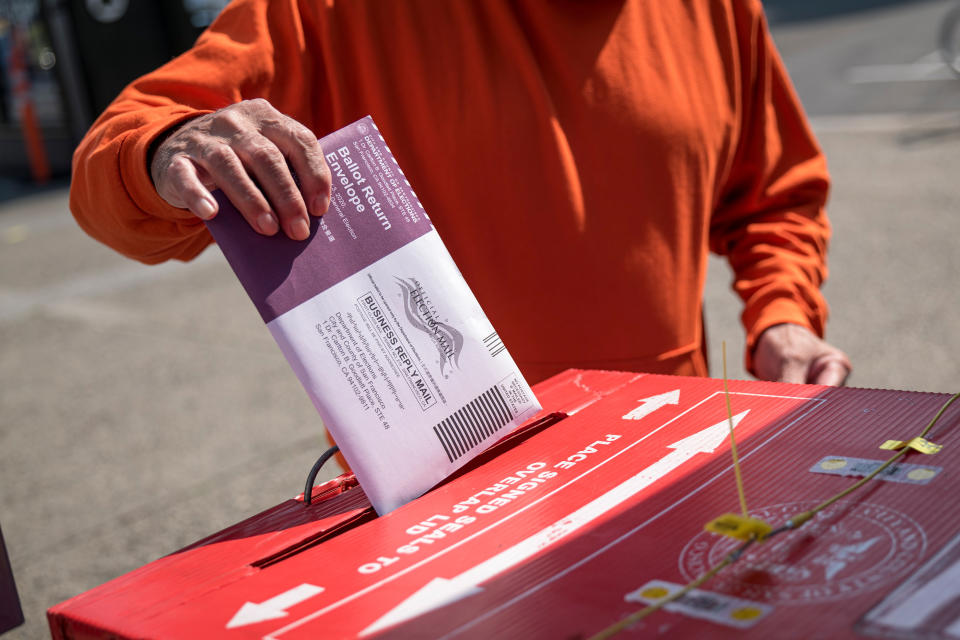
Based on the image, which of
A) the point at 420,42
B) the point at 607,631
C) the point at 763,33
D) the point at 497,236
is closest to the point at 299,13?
the point at 420,42

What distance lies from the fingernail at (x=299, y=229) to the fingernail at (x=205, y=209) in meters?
0.08

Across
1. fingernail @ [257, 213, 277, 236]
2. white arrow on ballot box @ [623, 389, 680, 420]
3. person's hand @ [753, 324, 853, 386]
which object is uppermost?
fingernail @ [257, 213, 277, 236]

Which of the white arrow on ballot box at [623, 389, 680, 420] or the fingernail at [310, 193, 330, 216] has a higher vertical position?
the fingernail at [310, 193, 330, 216]

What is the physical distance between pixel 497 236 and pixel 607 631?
89 centimetres

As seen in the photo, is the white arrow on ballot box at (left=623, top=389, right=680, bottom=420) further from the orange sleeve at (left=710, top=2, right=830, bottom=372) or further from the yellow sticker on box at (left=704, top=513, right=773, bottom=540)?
the orange sleeve at (left=710, top=2, right=830, bottom=372)

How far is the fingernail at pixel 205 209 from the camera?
96 centimetres

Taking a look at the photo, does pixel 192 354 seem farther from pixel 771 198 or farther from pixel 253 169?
pixel 253 169

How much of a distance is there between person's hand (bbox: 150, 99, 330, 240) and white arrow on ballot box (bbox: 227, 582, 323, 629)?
0.35 m

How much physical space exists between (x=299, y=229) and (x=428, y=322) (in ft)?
0.52

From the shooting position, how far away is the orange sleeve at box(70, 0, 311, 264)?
45.5 inches

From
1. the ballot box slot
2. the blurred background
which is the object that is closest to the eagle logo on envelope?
the ballot box slot

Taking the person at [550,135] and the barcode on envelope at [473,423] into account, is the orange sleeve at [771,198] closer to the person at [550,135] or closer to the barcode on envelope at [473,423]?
the person at [550,135]

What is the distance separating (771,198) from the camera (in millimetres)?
1712

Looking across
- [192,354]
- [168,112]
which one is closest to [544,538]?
[168,112]
